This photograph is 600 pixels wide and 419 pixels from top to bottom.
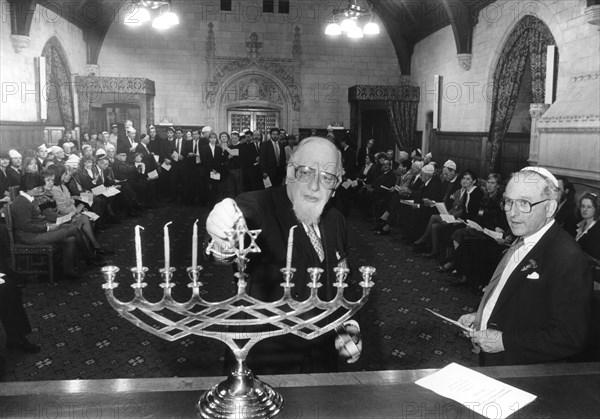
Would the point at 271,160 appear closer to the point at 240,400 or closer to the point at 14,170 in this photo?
the point at 14,170

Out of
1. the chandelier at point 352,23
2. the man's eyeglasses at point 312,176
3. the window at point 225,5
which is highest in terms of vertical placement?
the window at point 225,5

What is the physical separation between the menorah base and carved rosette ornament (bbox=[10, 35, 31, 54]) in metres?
10.4

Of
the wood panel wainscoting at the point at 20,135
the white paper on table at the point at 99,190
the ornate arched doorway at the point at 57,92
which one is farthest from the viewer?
the ornate arched doorway at the point at 57,92

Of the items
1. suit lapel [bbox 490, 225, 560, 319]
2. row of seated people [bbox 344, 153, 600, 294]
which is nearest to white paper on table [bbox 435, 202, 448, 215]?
row of seated people [bbox 344, 153, 600, 294]

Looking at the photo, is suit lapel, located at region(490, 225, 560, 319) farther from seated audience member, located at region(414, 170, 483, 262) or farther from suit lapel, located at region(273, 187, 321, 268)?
seated audience member, located at region(414, 170, 483, 262)

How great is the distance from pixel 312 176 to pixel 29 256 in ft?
17.0

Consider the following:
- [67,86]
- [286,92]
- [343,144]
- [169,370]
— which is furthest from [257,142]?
[169,370]

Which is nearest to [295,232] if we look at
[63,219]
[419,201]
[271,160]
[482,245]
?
[482,245]

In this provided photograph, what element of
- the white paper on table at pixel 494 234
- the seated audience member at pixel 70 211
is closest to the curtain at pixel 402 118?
the white paper on table at pixel 494 234

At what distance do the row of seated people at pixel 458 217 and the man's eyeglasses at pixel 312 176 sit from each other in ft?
12.2

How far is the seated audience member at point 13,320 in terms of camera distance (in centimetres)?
416

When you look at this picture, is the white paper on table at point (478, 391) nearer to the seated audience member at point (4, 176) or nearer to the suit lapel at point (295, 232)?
the suit lapel at point (295, 232)

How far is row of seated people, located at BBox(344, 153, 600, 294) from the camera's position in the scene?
5742 millimetres

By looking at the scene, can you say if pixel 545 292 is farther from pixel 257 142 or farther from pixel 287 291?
pixel 257 142
